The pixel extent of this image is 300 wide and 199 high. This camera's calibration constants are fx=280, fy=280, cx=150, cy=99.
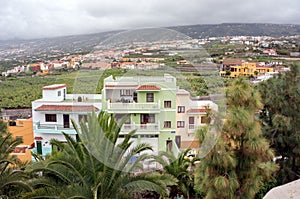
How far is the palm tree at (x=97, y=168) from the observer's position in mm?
3552

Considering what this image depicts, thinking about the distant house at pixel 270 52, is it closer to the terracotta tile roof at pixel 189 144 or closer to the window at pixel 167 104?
the terracotta tile roof at pixel 189 144

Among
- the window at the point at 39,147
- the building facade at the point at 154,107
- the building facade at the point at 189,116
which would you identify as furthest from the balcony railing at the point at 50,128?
the building facade at the point at 189,116

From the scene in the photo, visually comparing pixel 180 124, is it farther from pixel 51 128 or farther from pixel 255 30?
pixel 255 30

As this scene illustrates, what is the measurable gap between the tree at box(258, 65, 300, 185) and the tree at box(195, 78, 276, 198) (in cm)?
177

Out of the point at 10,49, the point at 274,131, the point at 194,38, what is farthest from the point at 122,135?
the point at 10,49

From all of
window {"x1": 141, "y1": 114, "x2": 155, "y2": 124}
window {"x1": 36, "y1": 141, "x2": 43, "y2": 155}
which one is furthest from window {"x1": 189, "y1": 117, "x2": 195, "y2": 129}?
window {"x1": 36, "y1": 141, "x2": 43, "y2": 155}

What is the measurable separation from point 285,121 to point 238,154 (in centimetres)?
200

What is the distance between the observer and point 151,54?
3.41 m

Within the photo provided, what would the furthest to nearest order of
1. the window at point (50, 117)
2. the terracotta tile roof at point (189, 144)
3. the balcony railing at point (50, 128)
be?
the window at point (50, 117) → the balcony railing at point (50, 128) → the terracotta tile roof at point (189, 144)

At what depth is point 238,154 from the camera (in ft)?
13.8

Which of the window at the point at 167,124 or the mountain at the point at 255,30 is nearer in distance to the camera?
the window at the point at 167,124

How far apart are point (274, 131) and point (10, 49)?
13.7m

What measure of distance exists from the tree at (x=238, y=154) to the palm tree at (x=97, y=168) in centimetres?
76

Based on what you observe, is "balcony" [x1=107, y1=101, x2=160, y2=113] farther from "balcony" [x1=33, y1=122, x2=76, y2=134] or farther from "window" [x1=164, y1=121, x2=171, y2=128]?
"balcony" [x1=33, y1=122, x2=76, y2=134]
